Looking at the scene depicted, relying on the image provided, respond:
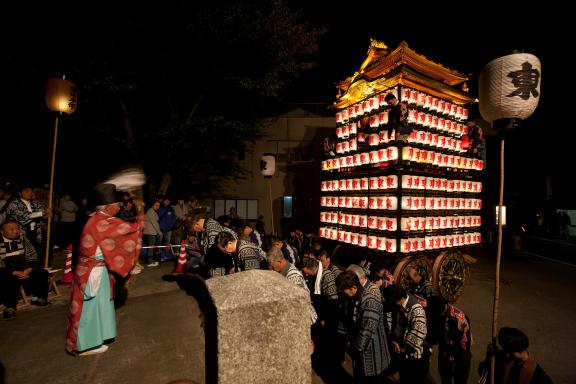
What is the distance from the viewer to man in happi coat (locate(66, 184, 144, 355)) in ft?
14.2

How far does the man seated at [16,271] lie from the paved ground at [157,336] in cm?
33

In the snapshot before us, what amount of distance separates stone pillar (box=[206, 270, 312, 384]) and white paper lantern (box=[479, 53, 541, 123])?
469 centimetres

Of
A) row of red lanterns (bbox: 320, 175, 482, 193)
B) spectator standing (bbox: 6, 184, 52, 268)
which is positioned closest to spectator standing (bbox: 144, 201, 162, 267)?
spectator standing (bbox: 6, 184, 52, 268)

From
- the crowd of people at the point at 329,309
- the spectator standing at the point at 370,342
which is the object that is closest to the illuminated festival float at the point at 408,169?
the crowd of people at the point at 329,309

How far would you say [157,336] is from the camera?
496 centimetres

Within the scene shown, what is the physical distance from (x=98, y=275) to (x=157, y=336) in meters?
1.55

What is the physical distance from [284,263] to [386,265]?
5.75m

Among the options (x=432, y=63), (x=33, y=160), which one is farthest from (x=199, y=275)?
(x=33, y=160)

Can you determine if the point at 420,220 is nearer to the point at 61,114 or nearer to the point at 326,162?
the point at 326,162

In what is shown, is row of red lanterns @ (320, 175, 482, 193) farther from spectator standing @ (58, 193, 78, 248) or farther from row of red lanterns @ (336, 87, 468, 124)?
spectator standing @ (58, 193, 78, 248)

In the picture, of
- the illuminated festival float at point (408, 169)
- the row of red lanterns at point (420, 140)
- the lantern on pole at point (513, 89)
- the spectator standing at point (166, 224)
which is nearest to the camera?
the lantern on pole at point (513, 89)

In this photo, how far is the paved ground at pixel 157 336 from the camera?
401 cm

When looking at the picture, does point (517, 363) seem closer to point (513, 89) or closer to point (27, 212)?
point (513, 89)

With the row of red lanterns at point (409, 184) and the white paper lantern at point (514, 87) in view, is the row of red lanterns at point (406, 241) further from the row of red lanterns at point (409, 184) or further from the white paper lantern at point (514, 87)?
the white paper lantern at point (514, 87)
